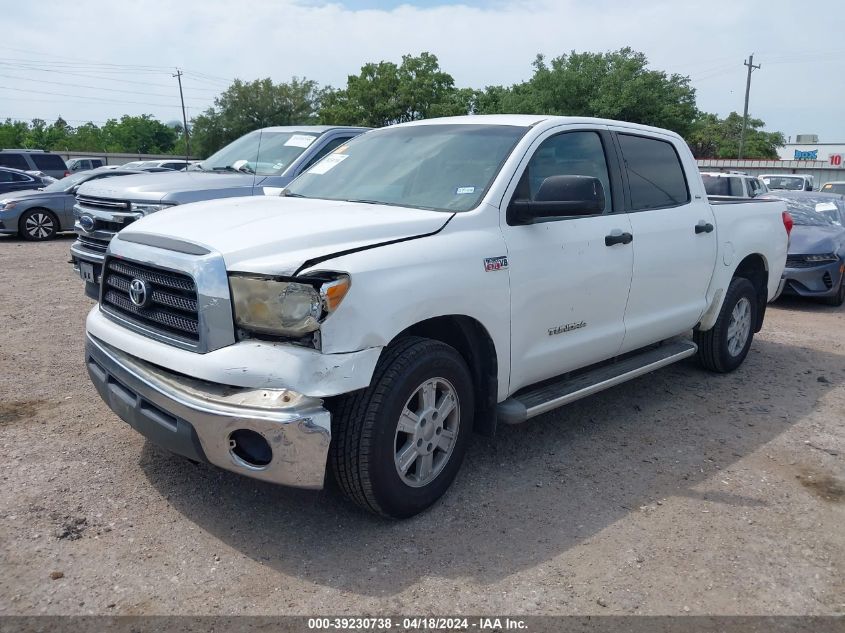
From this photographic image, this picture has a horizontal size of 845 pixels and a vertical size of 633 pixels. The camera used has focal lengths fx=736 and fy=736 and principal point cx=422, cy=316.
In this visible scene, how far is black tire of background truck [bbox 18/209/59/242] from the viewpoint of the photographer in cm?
1427

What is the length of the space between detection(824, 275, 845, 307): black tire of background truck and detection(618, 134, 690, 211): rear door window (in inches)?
219

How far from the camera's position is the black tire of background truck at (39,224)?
14273mm

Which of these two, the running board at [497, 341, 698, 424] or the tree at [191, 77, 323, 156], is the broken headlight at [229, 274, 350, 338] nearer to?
the running board at [497, 341, 698, 424]

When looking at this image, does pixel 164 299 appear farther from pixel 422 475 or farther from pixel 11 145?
pixel 11 145

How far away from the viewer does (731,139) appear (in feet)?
251

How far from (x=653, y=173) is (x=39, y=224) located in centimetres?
1306

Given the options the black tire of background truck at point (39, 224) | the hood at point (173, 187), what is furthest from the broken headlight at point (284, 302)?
the black tire of background truck at point (39, 224)

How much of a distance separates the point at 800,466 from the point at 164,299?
3.75m

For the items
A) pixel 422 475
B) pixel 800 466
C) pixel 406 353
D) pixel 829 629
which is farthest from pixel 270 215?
pixel 800 466

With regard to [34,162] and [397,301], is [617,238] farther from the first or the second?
[34,162]

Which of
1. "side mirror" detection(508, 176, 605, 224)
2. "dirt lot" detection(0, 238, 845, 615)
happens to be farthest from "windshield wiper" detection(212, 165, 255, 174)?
"side mirror" detection(508, 176, 605, 224)

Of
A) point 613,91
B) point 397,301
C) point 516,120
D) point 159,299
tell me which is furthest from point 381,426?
point 613,91

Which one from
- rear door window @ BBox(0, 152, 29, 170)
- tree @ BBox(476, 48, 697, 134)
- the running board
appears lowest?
the running board

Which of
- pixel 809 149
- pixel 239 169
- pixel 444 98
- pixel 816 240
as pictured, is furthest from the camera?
pixel 809 149
